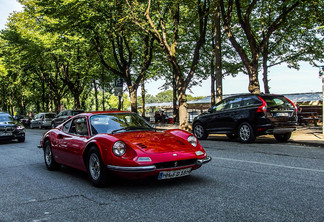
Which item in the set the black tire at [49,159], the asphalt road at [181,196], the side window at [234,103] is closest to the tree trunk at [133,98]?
the side window at [234,103]

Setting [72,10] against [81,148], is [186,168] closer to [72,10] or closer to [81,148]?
[81,148]

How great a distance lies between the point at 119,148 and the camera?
205 inches

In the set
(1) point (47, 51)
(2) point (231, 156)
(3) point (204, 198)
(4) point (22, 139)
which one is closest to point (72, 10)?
(4) point (22, 139)

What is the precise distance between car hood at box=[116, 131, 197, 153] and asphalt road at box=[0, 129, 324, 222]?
622 millimetres

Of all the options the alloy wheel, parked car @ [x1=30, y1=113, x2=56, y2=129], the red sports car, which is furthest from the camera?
parked car @ [x1=30, y1=113, x2=56, y2=129]

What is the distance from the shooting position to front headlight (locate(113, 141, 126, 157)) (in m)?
5.16

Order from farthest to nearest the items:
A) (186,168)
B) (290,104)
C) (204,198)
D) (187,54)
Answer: (187,54)
(290,104)
(186,168)
(204,198)

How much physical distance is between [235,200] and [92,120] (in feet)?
10.0

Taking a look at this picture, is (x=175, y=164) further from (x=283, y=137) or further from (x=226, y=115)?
(x=283, y=137)

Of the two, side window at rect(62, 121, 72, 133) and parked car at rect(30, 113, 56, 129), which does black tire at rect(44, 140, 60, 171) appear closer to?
side window at rect(62, 121, 72, 133)

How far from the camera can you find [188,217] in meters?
3.85

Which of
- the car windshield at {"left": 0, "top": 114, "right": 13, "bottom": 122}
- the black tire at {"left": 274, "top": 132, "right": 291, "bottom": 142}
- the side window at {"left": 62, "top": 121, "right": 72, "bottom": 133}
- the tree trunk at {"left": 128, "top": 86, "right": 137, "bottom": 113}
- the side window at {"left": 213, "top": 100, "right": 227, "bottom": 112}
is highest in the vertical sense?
the tree trunk at {"left": 128, "top": 86, "right": 137, "bottom": 113}

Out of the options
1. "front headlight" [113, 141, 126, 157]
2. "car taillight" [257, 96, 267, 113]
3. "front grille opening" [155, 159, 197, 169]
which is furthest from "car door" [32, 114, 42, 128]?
"front grille opening" [155, 159, 197, 169]

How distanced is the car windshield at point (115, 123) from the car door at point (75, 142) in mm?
198
